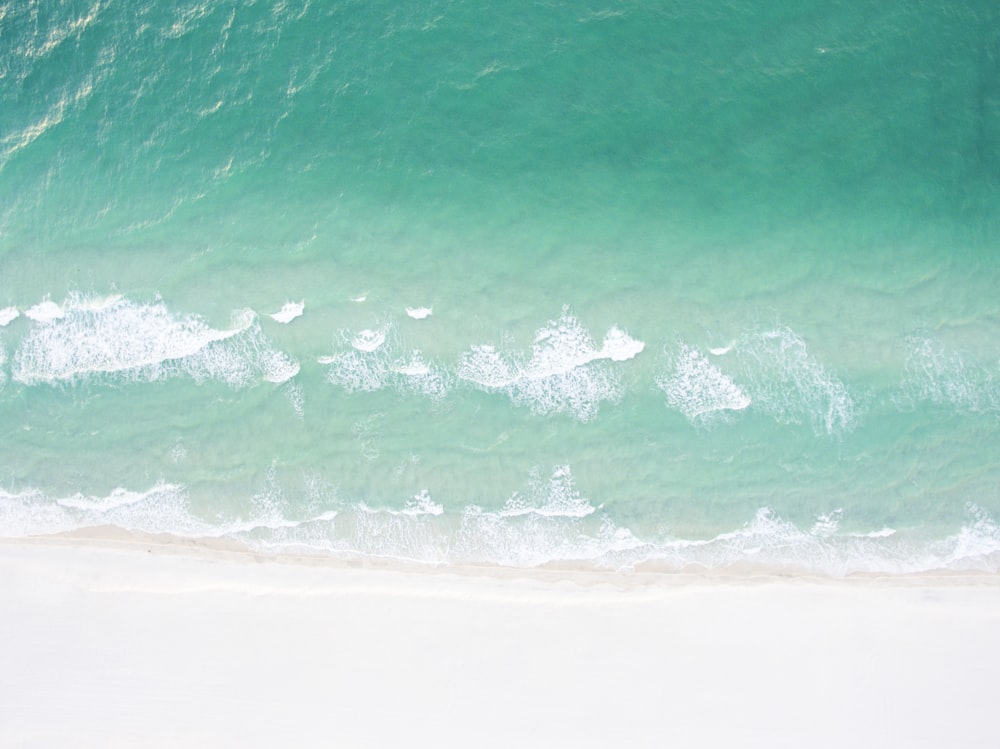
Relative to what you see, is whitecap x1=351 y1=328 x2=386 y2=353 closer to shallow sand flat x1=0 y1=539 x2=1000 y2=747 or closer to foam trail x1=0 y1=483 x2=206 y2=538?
shallow sand flat x1=0 y1=539 x2=1000 y2=747

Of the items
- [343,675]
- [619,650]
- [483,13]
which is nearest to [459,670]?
[343,675]

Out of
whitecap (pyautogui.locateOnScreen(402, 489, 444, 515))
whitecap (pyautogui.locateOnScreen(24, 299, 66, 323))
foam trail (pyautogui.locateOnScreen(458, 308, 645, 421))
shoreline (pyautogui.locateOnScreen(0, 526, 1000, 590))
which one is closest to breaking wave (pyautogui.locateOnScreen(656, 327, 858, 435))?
foam trail (pyautogui.locateOnScreen(458, 308, 645, 421))

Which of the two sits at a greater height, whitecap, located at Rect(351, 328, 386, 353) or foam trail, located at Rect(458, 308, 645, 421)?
whitecap, located at Rect(351, 328, 386, 353)

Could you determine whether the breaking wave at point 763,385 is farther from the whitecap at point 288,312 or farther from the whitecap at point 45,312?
the whitecap at point 45,312

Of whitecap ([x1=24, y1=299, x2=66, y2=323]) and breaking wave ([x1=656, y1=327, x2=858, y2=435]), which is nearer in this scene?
breaking wave ([x1=656, y1=327, x2=858, y2=435])

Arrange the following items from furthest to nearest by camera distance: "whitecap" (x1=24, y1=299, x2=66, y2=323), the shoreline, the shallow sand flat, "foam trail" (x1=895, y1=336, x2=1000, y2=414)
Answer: "whitecap" (x1=24, y1=299, x2=66, y2=323), "foam trail" (x1=895, y1=336, x2=1000, y2=414), the shoreline, the shallow sand flat

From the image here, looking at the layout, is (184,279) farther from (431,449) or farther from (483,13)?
(483,13)

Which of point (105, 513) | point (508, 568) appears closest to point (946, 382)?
point (508, 568)
